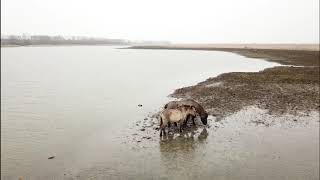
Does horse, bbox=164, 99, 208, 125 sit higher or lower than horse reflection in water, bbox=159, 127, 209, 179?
higher

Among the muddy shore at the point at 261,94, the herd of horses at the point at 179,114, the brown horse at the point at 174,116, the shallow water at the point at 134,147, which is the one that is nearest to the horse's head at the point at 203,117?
the herd of horses at the point at 179,114

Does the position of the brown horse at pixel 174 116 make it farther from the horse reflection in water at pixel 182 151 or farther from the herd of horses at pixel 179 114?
the horse reflection in water at pixel 182 151

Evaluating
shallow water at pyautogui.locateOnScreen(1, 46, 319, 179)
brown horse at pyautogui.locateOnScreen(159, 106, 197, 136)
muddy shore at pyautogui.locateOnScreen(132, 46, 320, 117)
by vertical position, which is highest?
brown horse at pyautogui.locateOnScreen(159, 106, 197, 136)

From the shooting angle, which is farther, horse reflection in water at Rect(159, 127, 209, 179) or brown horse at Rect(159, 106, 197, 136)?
brown horse at Rect(159, 106, 197, 136)

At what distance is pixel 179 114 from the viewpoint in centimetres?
1420

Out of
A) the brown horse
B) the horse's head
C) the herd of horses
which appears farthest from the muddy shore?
the brown horse

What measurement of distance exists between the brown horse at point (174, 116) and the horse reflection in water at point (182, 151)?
47 centimetres

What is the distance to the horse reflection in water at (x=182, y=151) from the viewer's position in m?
10.5

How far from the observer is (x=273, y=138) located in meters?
13.7

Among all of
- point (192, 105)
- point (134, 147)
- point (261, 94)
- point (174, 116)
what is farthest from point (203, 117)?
point (261, 94)

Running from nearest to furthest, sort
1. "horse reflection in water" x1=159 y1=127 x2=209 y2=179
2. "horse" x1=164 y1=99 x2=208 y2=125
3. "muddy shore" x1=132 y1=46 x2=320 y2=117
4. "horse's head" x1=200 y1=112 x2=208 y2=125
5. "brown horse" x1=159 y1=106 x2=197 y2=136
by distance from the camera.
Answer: "horse reflection in water" x1=159 y1=127 x2=209 y2=179 < "brown horse" x1=159 y1=106 x2=197 y2=136 < "horse" x1=164 y1=99 x2=208 y2=125 < "horse's head" x1=200 y1=112 x2=208 y2=125 < "muddy shore" x1=132 y1=46 x2=320 y2=117

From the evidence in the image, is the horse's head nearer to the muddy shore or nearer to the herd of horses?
the herd of horses

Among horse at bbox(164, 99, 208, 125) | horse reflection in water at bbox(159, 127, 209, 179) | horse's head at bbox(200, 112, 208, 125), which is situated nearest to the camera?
horse reflection in water at bbox(159, 127, 209, 179)

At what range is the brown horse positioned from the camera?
1394 centimetres
